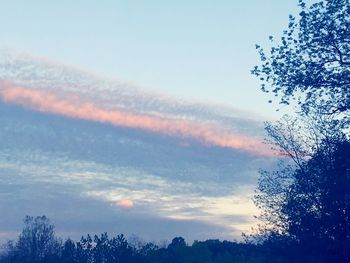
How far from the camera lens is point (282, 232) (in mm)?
49375

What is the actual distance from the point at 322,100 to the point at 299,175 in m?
16.5

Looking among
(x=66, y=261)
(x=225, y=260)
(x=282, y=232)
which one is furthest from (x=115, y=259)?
(x=282, y=232)

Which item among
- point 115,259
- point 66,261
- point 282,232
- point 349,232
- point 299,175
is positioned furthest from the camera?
point 66,261

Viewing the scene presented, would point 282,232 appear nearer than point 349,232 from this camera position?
No

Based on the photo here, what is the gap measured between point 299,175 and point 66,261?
59.4 metres

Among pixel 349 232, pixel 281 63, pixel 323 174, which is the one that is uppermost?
pixel 281 63

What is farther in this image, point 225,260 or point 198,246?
point 198,246

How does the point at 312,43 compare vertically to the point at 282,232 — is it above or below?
above

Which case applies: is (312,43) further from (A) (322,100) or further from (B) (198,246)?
(B) (198,246)

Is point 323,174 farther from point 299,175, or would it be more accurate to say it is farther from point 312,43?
point 312,43

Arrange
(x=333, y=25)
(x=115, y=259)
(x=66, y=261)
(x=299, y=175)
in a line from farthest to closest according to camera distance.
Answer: (x=66, y=261) → (x=115, y=259) → (x=299, y=175) → (x=333, y=25)

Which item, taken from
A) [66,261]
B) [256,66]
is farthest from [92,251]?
[256,66]

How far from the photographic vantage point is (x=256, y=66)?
30.3 metres

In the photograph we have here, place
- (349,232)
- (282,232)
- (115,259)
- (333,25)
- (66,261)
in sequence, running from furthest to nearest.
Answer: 1. (66,261)
2. (115,259)
3. (282,232)
4. (349,232)
5. (333,25)
